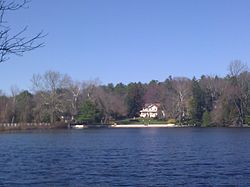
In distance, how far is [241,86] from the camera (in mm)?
109000

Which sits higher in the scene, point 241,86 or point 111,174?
point 241,86

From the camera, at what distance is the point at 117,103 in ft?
452

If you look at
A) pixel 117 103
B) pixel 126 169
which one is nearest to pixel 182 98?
pixel 117 103

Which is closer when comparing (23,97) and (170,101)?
(23,97)

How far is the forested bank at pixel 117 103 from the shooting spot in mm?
107125

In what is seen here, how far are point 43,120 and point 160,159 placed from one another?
245 feet

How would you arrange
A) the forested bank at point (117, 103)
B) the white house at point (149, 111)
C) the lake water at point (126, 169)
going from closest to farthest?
the lake water at point (126, 169), the forested bank at point (117, 103), the white house at point (149, 111)

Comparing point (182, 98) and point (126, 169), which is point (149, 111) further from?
point (126, 169)

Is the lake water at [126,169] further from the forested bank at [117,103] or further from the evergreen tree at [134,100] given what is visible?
the evergreen tree at [134,100]

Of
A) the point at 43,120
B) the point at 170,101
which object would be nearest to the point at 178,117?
the point at 170,101

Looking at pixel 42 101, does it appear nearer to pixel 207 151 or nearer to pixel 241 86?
pixel 241 86

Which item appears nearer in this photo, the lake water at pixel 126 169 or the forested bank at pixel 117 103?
the lake water at pixel 126 169

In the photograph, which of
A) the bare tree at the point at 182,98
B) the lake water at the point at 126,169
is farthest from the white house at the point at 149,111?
the lake water at the point at 126,169

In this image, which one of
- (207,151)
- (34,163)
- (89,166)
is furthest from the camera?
(207,151)
